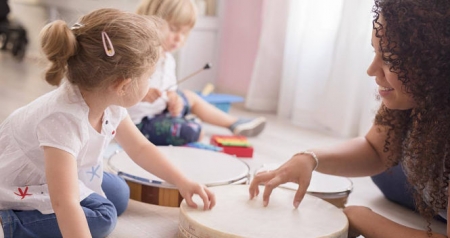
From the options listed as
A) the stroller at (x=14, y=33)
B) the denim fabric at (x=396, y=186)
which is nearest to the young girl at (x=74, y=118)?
the denim fabric at (x=396, y=186)

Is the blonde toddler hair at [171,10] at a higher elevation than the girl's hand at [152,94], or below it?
higher

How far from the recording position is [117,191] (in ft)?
4.50

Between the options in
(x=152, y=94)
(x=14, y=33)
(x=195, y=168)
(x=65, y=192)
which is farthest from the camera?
(x=14, y=33)

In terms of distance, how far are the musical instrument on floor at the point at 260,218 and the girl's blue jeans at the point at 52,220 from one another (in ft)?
0.56

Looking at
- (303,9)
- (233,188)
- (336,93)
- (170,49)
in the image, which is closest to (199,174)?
(233,188)

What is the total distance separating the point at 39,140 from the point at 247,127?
4.09ft

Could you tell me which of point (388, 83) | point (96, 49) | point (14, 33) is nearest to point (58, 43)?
point (96, 49)

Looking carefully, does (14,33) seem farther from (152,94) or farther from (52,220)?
(52,220)

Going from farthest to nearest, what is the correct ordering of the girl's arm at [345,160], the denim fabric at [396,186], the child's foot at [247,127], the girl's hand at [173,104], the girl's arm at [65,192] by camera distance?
1. the child's foot at [247,127]
2. the girl's hand at [173,104]
3. the denim fabric at [396,186]
4. the girl's arm at [345,160]
5. the girl's arm at [65,192]

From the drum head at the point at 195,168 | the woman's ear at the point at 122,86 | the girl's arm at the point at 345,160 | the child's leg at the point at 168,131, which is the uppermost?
the woman's ear at the point at 122,86

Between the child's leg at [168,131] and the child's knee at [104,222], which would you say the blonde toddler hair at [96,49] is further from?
the child's leg at [168,131]

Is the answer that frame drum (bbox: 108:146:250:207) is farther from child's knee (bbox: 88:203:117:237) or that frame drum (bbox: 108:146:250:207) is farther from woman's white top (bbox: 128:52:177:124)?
woman's white top (bbox: 128:52:177:124)

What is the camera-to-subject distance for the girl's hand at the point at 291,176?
1212 millimetres

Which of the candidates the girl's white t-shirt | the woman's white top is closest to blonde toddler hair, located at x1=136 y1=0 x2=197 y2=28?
the woman's white top
